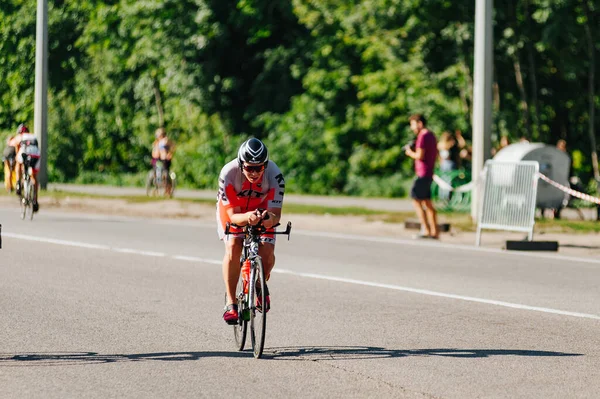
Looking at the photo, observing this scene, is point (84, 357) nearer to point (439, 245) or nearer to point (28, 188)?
point (439, 245)

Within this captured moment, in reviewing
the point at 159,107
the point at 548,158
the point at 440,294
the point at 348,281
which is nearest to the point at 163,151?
the point at 159,107

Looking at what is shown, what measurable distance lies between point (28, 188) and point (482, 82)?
7979 mm

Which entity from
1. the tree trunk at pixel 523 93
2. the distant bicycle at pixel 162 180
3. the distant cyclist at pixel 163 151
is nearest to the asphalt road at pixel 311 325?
the distant bicycle at pixel 162 180

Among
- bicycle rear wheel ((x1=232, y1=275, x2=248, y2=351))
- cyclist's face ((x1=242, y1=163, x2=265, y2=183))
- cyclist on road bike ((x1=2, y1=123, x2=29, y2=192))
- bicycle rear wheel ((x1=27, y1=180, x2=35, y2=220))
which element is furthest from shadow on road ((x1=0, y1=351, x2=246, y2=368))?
cyclist on road bike ((x1=2, y1=123, x2=29, y2=192))

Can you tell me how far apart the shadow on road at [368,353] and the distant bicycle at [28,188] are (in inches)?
518

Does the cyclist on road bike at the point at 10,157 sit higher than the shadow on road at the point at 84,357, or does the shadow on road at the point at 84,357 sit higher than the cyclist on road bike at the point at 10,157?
the cyclist on road bike at the point at 10,157

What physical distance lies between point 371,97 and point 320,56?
200 centimetres

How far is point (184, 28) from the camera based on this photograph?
32531 millimetres

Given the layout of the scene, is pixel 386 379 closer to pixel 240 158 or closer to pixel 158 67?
pixel 240 158

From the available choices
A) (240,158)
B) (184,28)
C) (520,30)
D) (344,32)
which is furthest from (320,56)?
(240,158)

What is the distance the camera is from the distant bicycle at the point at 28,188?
67.4ft

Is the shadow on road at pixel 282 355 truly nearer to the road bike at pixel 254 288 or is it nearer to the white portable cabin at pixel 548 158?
the road bike at pixel 254 288

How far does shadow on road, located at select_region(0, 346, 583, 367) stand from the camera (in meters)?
7.71

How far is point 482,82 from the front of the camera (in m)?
19.3
